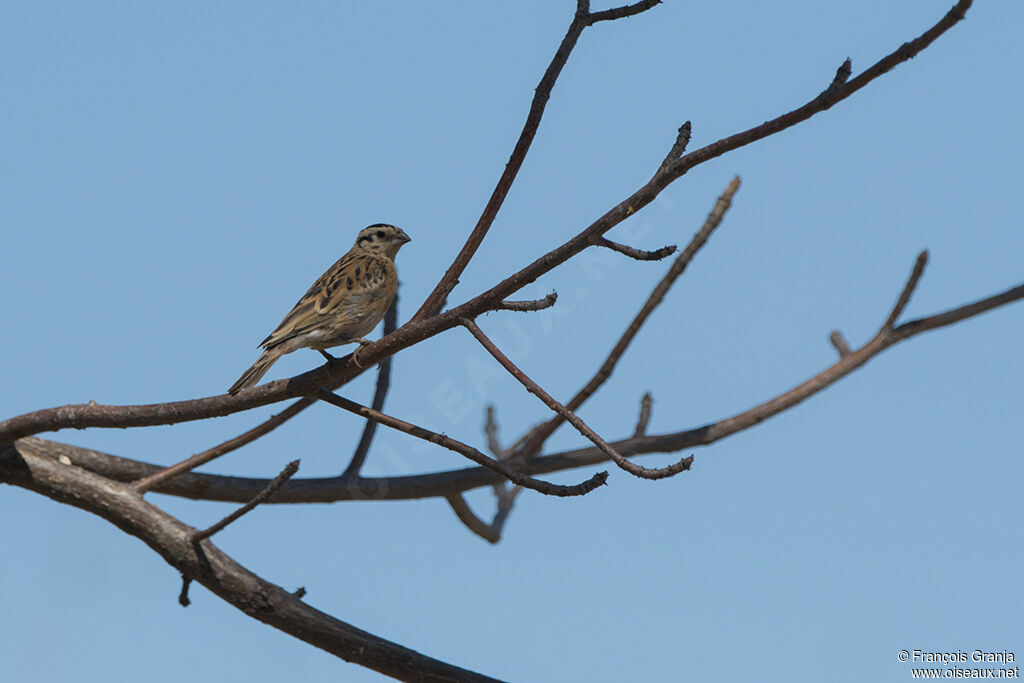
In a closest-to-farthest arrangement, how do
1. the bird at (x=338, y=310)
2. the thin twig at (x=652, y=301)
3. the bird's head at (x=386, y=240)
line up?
the bird at (x=338, y=310) < the thin twig at (x=652, y=301) < the bird's head at (x=386, y=240)

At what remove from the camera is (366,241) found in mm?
11047

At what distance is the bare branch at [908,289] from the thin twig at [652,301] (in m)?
1.51

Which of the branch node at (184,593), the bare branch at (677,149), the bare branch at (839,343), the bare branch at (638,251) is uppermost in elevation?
the bare branch at (839,343)

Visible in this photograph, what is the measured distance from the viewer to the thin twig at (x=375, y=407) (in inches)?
352

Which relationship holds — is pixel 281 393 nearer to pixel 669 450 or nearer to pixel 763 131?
pixel 763 131

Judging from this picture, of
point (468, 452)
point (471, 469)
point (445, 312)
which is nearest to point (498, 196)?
point (445, 312)

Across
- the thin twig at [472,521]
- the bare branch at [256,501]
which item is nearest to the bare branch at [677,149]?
the bare branch at [256,501]

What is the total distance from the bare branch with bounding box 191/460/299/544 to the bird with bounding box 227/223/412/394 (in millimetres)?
814

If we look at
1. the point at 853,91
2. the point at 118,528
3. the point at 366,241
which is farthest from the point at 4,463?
the point at 853,91

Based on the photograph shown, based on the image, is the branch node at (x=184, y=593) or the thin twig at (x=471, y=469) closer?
the branch node at (x=184, y=593)

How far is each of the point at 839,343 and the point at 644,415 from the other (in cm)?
199

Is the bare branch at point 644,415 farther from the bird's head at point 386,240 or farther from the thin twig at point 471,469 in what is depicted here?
the bird's head at point 386,240

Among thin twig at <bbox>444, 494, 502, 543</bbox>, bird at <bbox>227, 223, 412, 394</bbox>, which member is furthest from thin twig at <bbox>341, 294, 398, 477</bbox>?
thin twig at <bbox>444, 494, 502, 543</bbox>

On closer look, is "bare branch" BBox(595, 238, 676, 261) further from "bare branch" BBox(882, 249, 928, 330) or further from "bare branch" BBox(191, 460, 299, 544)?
"bare branch" BBox(882, 249, 928, 330)
